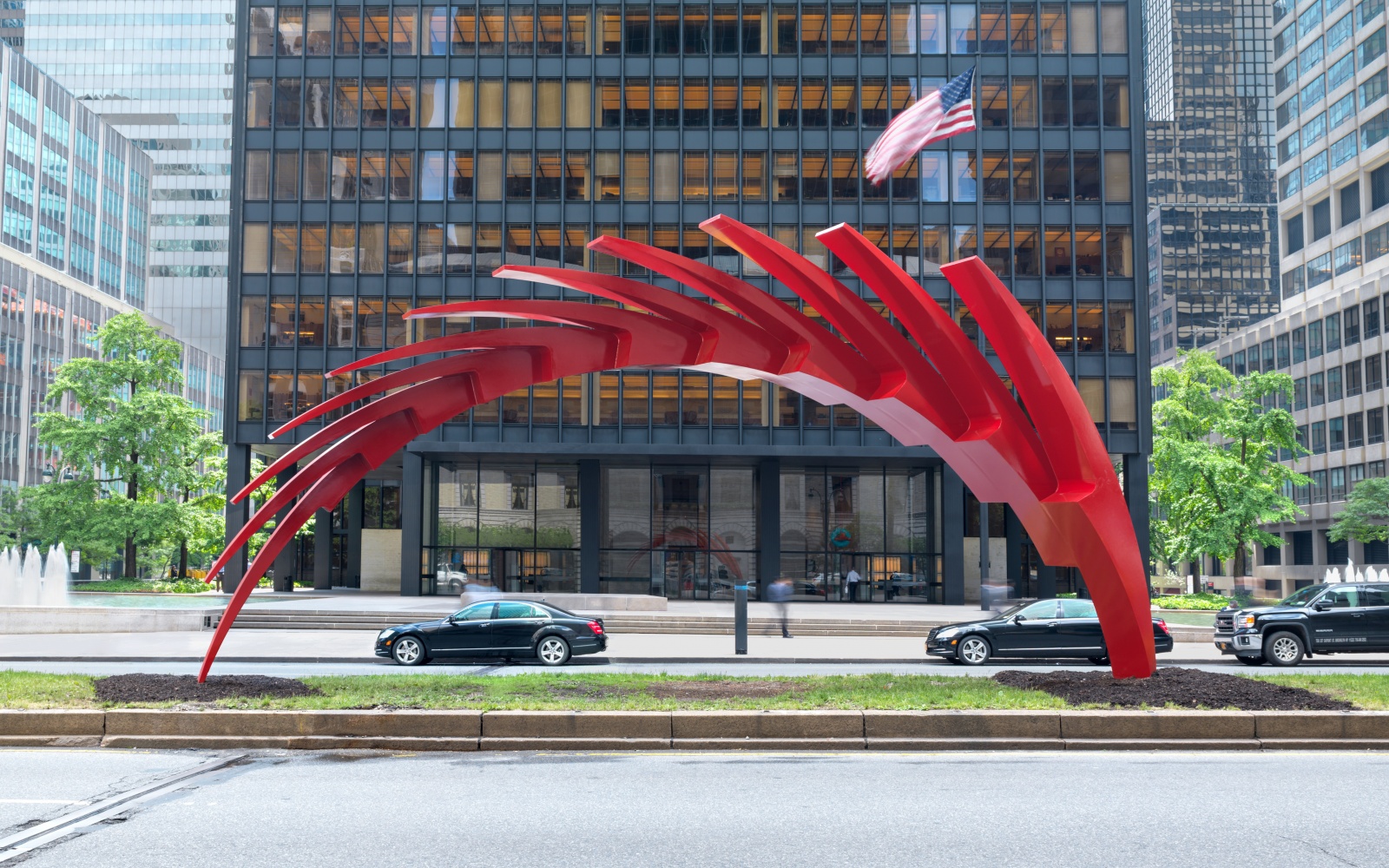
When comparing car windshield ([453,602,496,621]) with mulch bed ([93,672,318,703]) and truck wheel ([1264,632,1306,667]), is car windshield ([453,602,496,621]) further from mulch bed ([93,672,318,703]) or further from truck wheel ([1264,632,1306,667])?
truck wheel ([1264,632,1306,667])

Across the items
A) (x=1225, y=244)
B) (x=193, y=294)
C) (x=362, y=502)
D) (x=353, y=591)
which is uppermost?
(x=1225, y=244)

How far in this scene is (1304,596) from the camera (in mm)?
22531

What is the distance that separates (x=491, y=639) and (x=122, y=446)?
109 feet

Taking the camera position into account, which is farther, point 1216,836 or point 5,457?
point 5,457

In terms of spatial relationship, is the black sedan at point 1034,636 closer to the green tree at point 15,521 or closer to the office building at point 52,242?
the green tree at point 15,521

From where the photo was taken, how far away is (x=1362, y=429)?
234ft

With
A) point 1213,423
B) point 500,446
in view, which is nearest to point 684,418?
point 500,446

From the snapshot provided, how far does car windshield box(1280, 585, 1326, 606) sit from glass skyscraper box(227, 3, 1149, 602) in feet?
66.1

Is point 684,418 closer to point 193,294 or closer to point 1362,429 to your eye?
point 1362,429

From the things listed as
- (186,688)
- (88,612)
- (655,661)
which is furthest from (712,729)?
(88,612)

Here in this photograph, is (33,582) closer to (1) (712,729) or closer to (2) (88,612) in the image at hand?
(2) (88,612)

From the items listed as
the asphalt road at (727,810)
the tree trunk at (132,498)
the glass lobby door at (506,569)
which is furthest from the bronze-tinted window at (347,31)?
the asphalt road at (727,810)

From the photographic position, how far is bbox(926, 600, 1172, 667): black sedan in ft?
70.7

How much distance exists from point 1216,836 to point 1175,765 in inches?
113
